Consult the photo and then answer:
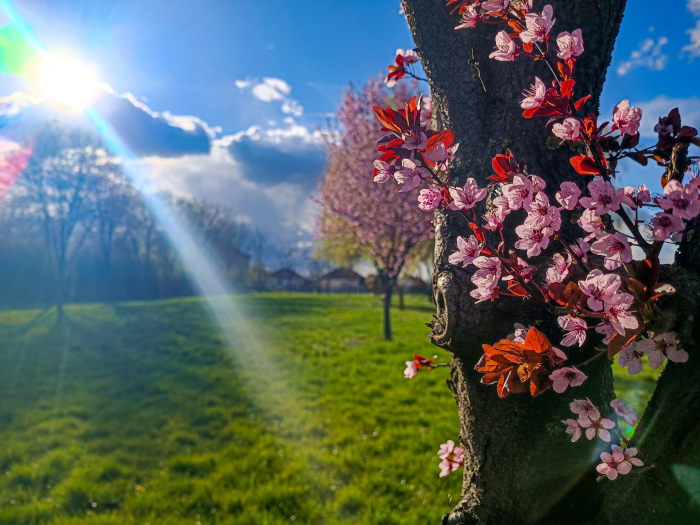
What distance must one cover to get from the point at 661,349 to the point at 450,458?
1691 millimetres

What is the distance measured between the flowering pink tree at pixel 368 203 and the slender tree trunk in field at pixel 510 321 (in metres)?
9.76

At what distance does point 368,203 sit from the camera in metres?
12.7

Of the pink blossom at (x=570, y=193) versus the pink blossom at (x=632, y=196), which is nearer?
the pink blossom at (x=632, y=196)

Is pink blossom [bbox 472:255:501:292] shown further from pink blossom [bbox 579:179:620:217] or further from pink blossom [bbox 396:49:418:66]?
pink blossom [bbox 396:49:418:66]

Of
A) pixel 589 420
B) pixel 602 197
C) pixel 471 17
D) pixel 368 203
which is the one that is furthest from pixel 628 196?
pixel 368 203

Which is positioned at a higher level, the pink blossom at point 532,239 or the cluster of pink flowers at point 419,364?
the pink blossom at point 532,239

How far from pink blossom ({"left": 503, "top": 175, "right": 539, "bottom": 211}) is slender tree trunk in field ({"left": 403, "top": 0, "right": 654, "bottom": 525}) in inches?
21.6

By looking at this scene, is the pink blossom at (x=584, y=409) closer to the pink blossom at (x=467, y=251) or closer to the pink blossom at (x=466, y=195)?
the pink blossom at (x=467, y=251)

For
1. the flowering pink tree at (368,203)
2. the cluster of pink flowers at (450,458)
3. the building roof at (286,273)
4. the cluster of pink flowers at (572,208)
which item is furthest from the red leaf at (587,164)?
the building roof at (286,273)

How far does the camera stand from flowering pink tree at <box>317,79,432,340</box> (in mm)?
12109

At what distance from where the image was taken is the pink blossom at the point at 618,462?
142 centimetres

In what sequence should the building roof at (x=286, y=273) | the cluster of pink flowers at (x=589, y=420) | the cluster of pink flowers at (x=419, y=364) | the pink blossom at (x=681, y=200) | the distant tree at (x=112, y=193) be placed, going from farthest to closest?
the building roof at (x=286, y=273)
the distant tree at (x=112, y=193)
the cluster of pink flowers at (x=419, y=364)
the cluster of pink flowers at (x=589, y=420)
the pink blossom at (x=681, y=200)

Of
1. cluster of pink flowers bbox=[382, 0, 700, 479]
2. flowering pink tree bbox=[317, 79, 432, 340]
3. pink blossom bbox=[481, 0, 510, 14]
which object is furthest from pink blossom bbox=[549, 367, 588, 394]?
flowering pink tree bbox=[317, 79, 432, 340]

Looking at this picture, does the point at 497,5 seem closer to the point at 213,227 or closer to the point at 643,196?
the point at 643,196
